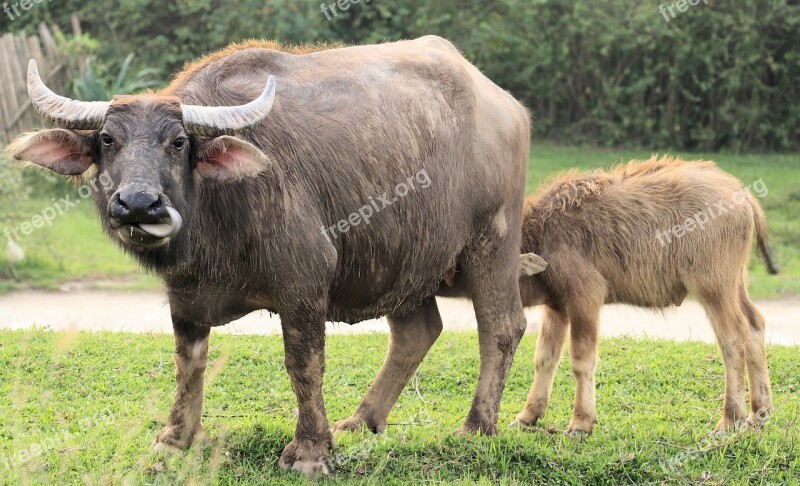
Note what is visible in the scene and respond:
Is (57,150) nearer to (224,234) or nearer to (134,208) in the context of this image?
(134,208)

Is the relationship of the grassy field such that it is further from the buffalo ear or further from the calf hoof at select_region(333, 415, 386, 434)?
the buffalo ear

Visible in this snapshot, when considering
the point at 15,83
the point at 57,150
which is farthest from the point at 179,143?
the point at 15,83

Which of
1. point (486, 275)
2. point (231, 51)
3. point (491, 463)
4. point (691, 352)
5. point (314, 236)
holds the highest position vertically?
point (231, 51)

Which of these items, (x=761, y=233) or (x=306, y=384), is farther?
(x=761, y=233)

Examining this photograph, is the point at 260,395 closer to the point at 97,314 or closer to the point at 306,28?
the point at 97,314

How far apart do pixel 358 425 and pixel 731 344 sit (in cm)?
255

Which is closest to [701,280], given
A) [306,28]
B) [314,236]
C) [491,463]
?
[491,463]

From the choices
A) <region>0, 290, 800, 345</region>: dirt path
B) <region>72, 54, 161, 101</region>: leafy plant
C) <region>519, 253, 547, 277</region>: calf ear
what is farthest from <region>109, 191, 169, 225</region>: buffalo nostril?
<region>72, 54, 161, 101</region>: leafy plant

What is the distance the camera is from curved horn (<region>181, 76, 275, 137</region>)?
5199 millimetres

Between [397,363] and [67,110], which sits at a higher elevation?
[67,110]

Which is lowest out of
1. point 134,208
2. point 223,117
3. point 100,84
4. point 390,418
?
point 100,84

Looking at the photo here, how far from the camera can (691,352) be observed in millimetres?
8812

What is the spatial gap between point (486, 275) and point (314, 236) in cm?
146

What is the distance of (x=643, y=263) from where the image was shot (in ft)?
24.4
